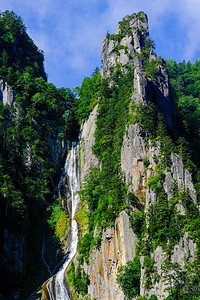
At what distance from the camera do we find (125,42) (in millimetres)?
74188

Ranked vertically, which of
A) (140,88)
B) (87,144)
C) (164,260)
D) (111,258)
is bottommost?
(164,260)

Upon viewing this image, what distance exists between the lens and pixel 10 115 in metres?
59.7

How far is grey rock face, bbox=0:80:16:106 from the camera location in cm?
6316

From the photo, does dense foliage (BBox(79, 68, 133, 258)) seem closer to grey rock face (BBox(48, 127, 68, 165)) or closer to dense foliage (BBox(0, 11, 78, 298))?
dense foliage (BBox(0, 11, 78, 298))

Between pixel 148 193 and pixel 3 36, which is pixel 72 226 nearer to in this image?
pixel 148 193

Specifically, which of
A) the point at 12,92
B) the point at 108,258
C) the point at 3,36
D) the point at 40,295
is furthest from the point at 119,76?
the point at 40,295

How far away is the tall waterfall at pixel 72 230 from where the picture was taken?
124 feet

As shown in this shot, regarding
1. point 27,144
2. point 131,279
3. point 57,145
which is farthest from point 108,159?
point 131,279

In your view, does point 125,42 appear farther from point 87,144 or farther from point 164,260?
point 164,260

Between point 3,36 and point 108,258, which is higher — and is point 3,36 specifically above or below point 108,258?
above

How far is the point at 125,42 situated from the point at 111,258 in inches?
2165

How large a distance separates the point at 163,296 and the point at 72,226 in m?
22.9

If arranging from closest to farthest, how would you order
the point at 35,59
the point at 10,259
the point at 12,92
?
the point at 10,259 < the point at 12,92 < the point at 35,59

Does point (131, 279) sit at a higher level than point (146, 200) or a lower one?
lower
